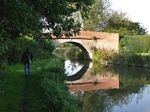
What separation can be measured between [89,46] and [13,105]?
38.1 m

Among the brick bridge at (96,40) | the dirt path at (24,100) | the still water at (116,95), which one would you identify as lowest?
the still water at (116,95)

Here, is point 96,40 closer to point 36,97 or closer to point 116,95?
point 116,95

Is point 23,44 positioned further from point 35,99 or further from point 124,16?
point 124,16

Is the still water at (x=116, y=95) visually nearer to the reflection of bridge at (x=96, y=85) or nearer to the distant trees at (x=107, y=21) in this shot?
the reflection of bridge at (x=96, y=85)

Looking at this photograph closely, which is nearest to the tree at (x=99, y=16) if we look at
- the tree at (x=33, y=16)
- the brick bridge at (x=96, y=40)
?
the brick bridge at (x=96, y=40)

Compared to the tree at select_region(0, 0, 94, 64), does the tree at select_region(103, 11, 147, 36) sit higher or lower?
higher

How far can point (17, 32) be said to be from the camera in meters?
9.09

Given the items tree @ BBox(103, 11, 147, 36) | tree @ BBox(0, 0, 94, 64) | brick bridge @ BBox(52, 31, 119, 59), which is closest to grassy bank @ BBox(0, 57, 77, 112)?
tree @ BBox(0, 0, 94, 64)

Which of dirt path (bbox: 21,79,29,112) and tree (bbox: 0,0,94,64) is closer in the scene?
tree (bbox: 0,0,94,64)

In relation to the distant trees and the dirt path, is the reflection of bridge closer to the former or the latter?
the dirt path

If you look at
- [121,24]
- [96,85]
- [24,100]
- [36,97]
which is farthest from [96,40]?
[24,100]

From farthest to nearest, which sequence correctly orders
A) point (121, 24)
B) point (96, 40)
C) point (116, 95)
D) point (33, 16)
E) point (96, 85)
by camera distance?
point (121, 24)
point (96, 40)
point (96, 85)
point (116, 95)
point (33, 16)

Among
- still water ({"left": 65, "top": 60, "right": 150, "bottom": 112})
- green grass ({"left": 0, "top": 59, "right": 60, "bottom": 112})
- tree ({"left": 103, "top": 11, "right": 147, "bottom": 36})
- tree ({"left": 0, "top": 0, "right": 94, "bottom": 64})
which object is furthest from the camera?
A: tree ({"left": 103, "top": 11, "right": 147, "bottom": 36})

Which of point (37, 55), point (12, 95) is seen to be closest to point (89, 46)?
point (37, 55)
